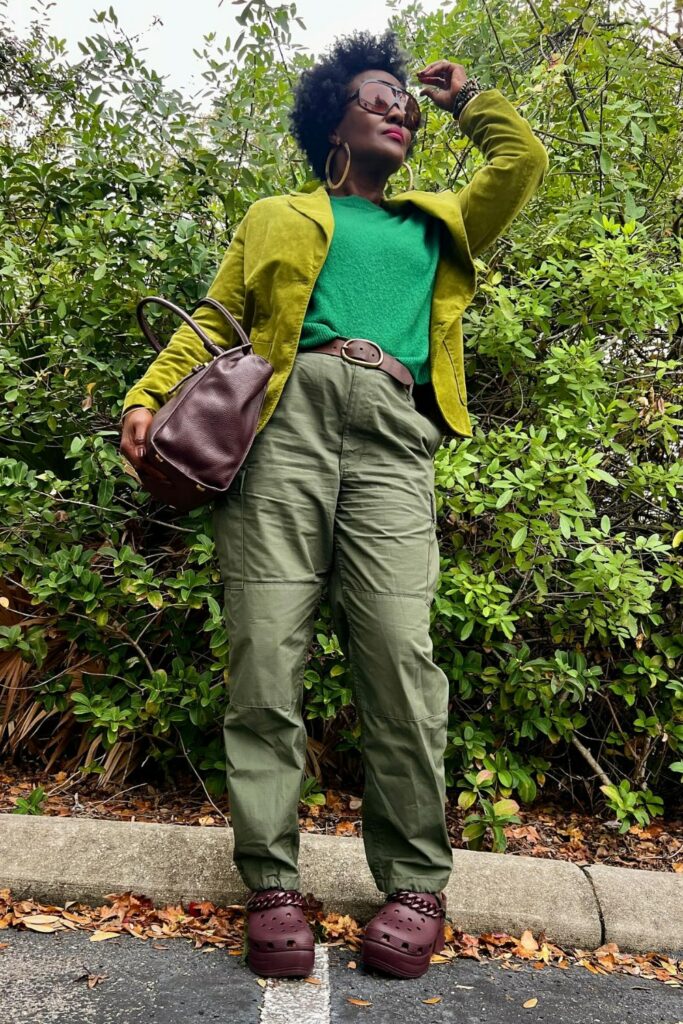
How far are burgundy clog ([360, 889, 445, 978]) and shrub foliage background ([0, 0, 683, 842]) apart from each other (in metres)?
0.77

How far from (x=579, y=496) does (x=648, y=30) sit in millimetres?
1907

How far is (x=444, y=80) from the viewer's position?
2492 mm

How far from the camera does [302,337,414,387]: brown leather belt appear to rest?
7.06 ft

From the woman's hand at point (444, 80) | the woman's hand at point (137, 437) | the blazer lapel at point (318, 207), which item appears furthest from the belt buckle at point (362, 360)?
the woman's hand at point (444, 80)

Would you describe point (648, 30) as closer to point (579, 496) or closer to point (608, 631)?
point (579, 496)

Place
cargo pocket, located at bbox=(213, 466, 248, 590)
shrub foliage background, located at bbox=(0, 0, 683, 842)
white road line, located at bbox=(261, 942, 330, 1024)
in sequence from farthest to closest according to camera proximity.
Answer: shrub foliage background, located at bbox=(0, 0, 683, 842), cargo pocket, located at bbox=(213, 466, 248, 590), white road line, located at bbox=(261, 942, 330, 1024)

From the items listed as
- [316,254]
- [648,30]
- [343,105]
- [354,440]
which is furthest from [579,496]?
[648,30]

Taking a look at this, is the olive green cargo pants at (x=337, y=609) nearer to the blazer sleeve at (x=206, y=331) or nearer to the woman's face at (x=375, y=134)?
the blazer sleeve at (x=206, y=331)

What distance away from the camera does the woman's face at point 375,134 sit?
241 cm

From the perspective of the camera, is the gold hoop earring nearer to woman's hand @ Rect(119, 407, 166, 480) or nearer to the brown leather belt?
the brown leather belt

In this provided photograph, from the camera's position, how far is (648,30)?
130 inches

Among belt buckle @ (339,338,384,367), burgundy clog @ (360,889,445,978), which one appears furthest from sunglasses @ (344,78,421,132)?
burgundy clog @ (360,889,445,978)

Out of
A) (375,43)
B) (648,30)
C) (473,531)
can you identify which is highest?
(648,30)

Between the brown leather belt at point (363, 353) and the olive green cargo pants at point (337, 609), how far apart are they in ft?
0.07
